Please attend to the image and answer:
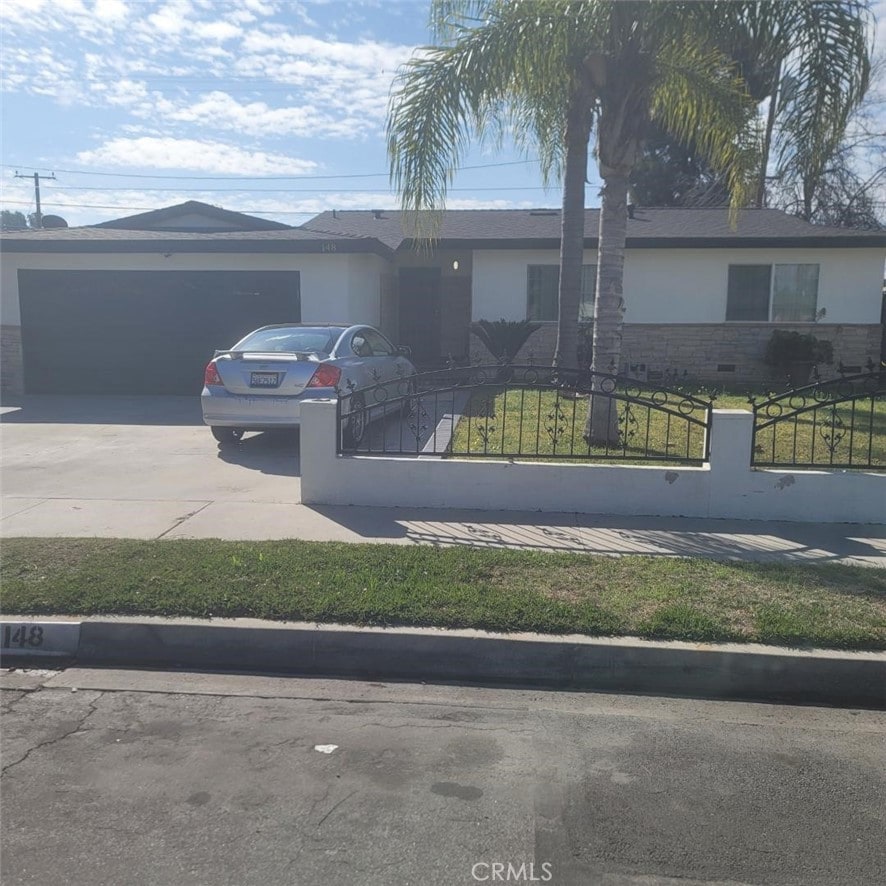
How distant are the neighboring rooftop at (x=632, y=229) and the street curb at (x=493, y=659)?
11.3m

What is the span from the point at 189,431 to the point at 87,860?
901cm

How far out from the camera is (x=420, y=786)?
141 inches

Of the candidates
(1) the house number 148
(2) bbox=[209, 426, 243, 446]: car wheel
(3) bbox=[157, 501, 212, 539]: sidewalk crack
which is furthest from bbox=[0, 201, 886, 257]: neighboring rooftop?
(1) the house number 148

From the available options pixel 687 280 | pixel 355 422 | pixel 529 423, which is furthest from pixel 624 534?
pixel 687 280

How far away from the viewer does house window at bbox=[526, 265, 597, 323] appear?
17.9m

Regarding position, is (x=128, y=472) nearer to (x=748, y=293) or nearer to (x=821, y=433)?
(x=821, y=433)

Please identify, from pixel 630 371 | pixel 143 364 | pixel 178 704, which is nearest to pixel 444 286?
pixel 630 371

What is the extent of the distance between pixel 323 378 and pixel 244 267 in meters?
6.30

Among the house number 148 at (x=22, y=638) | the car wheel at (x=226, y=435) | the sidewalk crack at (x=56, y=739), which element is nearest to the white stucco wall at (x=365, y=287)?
the car wheel at (x=226, y=435)

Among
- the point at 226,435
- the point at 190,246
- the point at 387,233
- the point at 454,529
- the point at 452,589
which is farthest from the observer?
the point at 387,233

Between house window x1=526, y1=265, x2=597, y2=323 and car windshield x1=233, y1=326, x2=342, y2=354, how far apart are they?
8.04 meters

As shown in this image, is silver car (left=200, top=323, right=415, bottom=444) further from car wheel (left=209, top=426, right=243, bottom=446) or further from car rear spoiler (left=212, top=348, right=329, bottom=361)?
car wheel (left=209, top=426, right=243, bottom=446)

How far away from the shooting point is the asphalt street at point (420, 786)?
306cm

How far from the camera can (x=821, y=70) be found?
7.39 m
